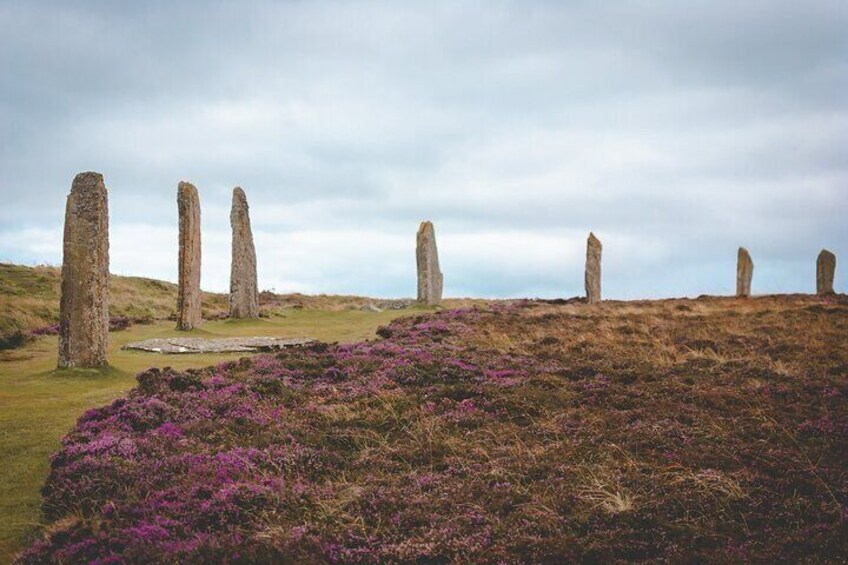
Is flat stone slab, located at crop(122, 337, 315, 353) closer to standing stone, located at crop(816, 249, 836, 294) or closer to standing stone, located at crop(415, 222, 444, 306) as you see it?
standing stone, located at crop(415, 222, 444, 306)

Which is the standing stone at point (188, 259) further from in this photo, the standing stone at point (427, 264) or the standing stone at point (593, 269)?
the standing stone at point (593, 269)

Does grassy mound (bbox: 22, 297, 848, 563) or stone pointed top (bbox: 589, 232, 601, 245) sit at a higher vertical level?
stone pointed top (bbox: 589, 232, 601, 245)

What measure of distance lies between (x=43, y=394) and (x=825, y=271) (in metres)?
45.8

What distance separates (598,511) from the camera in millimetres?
8039

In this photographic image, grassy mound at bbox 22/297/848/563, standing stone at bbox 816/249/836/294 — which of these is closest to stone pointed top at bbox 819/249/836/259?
standing stone at bbox 816/249/836/294

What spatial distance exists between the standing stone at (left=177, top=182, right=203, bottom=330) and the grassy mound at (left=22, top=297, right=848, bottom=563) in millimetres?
10536

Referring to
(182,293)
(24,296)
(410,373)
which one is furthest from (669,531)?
(24,296)

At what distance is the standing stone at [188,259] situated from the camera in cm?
2691

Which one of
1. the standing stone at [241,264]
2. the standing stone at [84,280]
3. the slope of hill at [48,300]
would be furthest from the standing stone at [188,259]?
the standing stone at [84,280]

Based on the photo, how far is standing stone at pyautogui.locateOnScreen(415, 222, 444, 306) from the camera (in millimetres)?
37438

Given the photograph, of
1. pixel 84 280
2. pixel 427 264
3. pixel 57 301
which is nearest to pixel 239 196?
pixel 57 301

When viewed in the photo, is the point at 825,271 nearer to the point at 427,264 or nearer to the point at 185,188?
the point at 427,264

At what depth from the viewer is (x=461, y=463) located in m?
9.98

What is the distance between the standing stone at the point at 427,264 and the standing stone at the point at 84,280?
21.7 m
